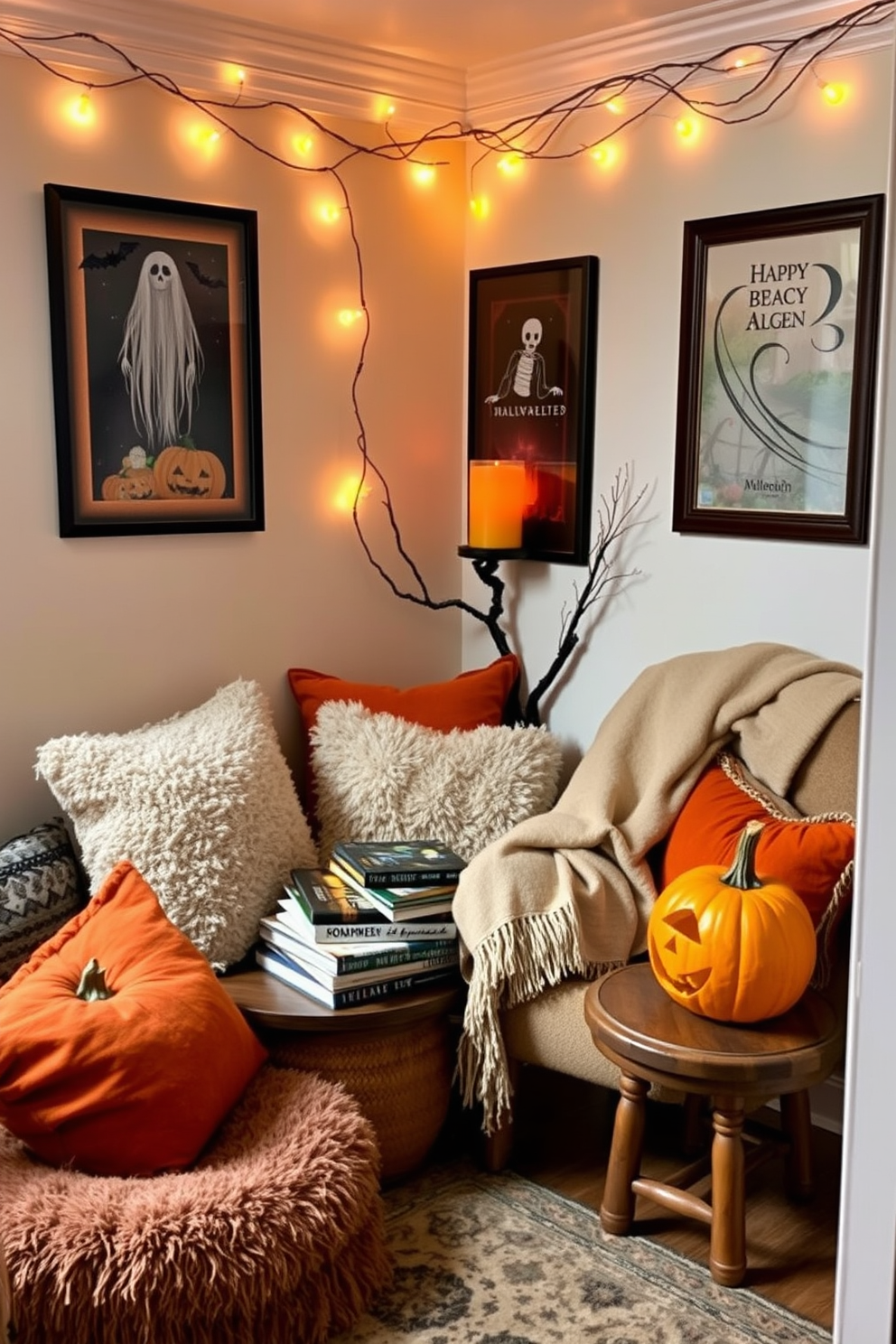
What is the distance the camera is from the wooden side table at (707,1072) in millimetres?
2168

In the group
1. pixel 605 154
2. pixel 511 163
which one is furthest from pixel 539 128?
pixel 605 154

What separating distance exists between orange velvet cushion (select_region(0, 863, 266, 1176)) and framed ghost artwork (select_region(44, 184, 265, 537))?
3.48ft

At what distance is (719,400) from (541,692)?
854mm

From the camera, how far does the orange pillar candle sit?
323 centimetres

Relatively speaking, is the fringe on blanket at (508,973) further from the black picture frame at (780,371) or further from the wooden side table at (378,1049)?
the black picture frame at (780,371)

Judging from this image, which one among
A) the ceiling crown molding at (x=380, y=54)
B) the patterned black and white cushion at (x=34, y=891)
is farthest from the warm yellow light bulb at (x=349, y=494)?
the patterned black and white cushion at (x=34, y=891)

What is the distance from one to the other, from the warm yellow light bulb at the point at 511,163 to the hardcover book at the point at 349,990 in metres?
1.97

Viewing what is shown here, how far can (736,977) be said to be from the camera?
86.8 inches

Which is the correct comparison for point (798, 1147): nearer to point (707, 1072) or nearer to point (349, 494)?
point (707, 1072)

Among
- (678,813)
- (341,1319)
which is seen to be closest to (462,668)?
(678,813)

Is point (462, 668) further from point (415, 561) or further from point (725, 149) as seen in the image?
point (725, 149)

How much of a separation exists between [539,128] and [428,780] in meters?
1.62

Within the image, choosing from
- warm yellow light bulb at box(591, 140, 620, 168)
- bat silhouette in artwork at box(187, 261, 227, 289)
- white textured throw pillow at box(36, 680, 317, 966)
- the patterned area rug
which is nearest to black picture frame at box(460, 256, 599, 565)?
warm yellow light bulb at box(591, 140, 620, 168)

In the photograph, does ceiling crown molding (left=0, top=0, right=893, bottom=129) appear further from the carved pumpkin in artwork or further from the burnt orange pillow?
the burnt orange pillow
